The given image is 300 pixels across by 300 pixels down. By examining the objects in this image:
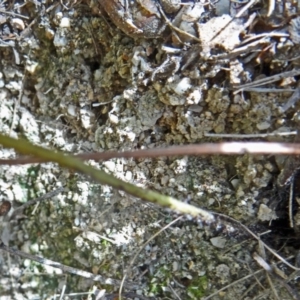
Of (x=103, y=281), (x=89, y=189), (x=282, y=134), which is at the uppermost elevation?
(x=282, y=134)

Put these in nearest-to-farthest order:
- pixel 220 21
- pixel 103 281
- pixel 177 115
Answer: pixel 220 21 < pixel 177 115 < pixel 103 281

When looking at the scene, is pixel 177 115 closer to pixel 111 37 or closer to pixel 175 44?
pixel 175 44

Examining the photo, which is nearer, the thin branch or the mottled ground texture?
the thin branch

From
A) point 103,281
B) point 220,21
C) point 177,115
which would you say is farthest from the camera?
point 103,281

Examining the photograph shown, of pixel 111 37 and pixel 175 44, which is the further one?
pixel 111 37

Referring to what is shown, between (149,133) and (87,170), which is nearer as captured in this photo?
(87,170)

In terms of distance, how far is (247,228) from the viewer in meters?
1.29

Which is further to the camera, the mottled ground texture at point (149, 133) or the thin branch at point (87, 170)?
the mottled ground texture at point (149, 133)

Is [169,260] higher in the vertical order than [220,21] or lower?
lower

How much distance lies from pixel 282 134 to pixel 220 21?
1.05 feet

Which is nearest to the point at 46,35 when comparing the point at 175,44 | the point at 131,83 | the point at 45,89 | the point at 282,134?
the point at 45,89

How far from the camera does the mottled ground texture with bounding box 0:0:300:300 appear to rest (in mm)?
1173

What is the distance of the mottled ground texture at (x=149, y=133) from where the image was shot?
1173 mm

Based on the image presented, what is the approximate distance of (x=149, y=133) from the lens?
1.33 meters
